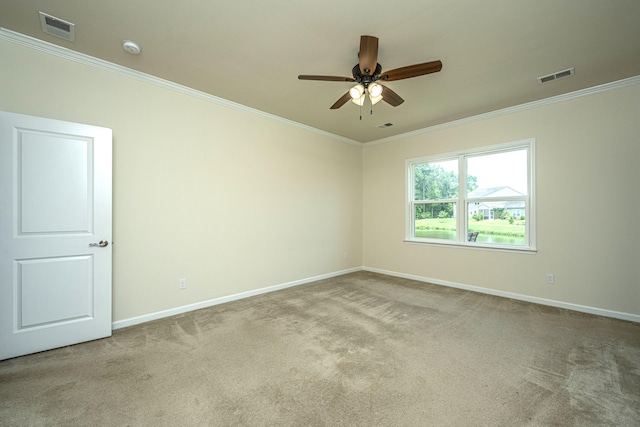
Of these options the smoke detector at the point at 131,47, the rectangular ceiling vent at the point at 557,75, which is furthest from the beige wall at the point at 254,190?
the rectangular ceiling vent at the point at 557,75

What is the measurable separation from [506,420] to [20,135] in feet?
14.2

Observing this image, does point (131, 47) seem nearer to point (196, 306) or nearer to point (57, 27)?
point (57, 27)

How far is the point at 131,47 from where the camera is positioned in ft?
8.30

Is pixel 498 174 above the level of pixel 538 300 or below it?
above

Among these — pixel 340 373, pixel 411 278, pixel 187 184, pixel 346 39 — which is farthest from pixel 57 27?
pixel 411 278

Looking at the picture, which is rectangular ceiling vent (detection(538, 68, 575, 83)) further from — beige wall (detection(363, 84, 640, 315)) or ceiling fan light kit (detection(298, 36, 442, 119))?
ceiling fan light kit (detection(298, 36, 442, 119))

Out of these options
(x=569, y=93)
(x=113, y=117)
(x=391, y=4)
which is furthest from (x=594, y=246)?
(x=113, y=117)

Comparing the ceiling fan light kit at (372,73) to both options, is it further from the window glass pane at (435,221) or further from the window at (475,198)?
the window glass pane at (435,221)

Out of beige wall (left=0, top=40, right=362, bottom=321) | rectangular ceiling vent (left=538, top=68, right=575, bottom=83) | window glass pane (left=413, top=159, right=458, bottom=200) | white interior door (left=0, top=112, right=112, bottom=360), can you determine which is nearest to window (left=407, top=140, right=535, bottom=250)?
window glass pane (left=413, top=159, right=458, bottom=200)

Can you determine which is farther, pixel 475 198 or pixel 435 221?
pixel 435 221

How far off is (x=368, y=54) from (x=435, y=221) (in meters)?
3.59

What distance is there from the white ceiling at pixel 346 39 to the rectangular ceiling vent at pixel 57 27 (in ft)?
0.15

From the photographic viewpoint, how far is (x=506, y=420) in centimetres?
161

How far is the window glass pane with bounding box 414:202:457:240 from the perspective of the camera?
4.74 metres
